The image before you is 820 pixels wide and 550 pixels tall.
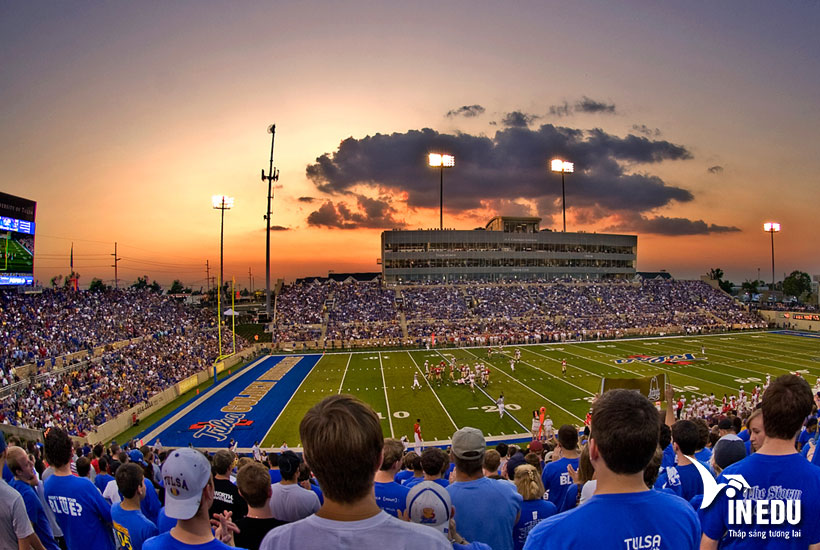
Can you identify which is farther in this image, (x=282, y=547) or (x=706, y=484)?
(x=706, y=484)

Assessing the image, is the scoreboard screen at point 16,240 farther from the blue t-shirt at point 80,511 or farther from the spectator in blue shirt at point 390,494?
the spectator in blue shirt at point 390,494

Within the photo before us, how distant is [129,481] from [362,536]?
10.9ft

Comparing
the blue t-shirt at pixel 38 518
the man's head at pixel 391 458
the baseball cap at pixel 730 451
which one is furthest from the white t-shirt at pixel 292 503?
the baseball cap at pixel 730 451

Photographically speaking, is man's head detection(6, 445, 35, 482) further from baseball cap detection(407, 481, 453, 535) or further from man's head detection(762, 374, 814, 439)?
man's head detection(762, 374, 814, 439)

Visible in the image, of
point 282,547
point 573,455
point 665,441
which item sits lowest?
point 573,455

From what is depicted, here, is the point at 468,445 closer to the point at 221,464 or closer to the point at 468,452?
the point at 468,452

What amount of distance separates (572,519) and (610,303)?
65.4 m

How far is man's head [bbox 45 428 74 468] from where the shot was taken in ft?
15.8

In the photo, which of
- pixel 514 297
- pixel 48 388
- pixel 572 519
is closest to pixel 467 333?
pixel 514 297

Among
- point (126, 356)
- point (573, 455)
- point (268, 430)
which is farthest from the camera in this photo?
point (126, 356)

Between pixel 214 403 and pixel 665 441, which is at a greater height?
pixel 665 441

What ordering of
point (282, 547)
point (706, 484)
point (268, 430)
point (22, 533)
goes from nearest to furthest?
point (282, 547) < point (706, 484) < point (22, 533) < point (268, 430)

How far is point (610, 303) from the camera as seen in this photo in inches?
2463

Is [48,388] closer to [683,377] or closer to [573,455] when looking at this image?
[573,455]
